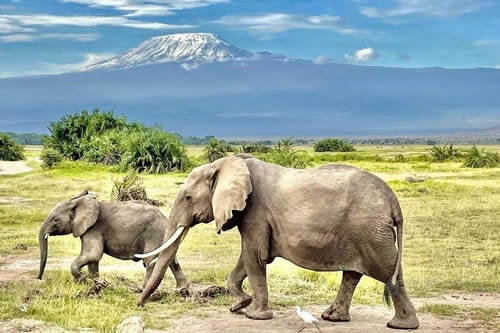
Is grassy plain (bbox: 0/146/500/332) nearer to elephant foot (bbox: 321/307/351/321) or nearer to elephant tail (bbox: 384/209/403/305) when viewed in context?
elephant foot (bbox: 321/307/351/321)

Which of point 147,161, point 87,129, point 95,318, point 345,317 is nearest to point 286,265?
point 345,317

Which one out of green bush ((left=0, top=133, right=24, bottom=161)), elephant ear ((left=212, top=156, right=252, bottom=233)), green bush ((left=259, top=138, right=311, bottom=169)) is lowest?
green bush ((left=0, top=133, right=24, bottom=161))

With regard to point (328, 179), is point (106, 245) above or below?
below

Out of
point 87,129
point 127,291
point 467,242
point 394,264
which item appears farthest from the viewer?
point 87,129

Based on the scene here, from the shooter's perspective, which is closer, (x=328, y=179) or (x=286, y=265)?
(x=328, y=179)

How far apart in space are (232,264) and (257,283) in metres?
6.00

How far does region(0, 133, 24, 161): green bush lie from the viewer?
227 feet

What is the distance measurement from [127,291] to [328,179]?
3.88 metres

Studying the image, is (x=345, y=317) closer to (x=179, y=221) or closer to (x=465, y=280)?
(x=179, y=221)

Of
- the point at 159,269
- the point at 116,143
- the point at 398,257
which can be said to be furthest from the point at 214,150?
the point at 398,257

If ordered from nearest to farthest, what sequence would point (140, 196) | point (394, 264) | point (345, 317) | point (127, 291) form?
1. point (394, 264)
2. point (345, 317)
3. point (127, 291)
4. point (140, 196)

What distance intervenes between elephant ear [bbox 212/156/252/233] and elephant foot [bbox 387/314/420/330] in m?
2.33

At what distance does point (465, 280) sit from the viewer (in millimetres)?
14836

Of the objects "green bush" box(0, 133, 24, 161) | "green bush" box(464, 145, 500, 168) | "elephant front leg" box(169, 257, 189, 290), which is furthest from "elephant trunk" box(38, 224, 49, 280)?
"green bush" box(0, 133, 24, 161)
